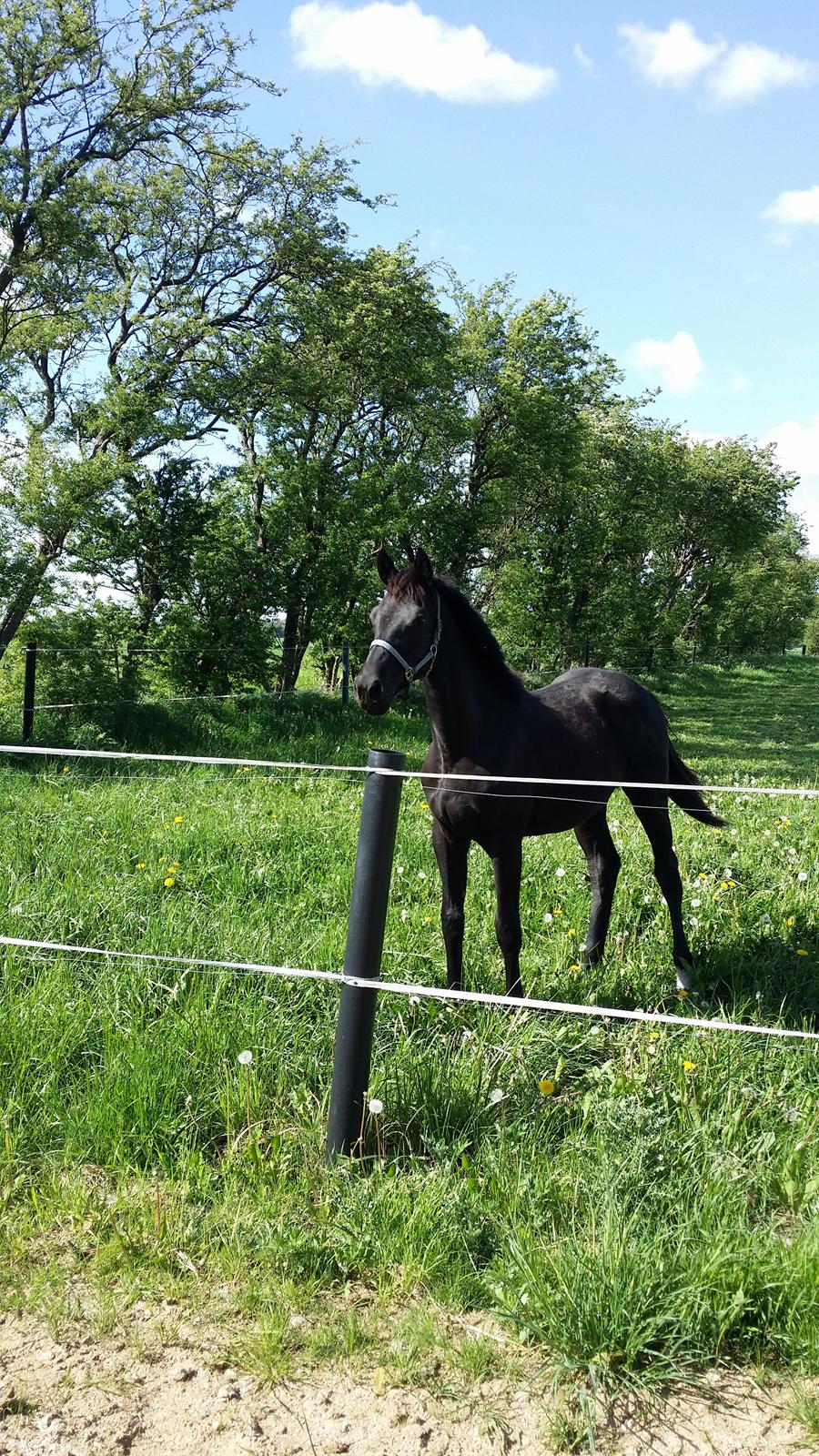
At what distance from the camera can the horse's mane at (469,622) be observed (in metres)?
3.79

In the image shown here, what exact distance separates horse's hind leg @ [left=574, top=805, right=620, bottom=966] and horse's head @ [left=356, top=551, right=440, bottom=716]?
1.51 m

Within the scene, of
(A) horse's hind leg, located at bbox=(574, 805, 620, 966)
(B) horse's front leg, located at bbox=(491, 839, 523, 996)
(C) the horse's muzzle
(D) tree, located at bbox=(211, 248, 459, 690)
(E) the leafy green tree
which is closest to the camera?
(C) the horse's muzzle

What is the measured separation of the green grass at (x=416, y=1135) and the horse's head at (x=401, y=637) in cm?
128

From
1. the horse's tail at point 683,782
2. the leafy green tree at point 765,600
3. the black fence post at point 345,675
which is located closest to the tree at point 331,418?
the black fence post at point 345,675

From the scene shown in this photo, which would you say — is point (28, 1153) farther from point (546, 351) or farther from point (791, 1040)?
point (546, 351)

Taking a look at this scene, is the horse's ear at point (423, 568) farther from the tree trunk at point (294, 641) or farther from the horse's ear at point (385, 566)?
the tree trunk at point (294, 641)

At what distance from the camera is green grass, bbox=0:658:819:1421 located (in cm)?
221

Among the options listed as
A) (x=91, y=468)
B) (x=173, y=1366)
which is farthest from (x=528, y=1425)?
(x=91, y=468)

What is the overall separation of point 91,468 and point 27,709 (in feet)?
9.51

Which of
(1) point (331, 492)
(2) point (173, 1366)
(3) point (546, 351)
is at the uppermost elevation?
(3) point (546, 351)

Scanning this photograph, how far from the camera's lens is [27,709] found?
32.9ft

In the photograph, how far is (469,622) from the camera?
4.09 metres

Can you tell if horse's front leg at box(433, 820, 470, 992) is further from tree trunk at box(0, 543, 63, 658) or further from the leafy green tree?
the leafy green tree

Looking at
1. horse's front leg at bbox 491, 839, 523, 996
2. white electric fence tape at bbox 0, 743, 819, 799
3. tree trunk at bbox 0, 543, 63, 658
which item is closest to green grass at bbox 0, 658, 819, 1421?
horse's front leg at bbox 491, 839, 523, 996
